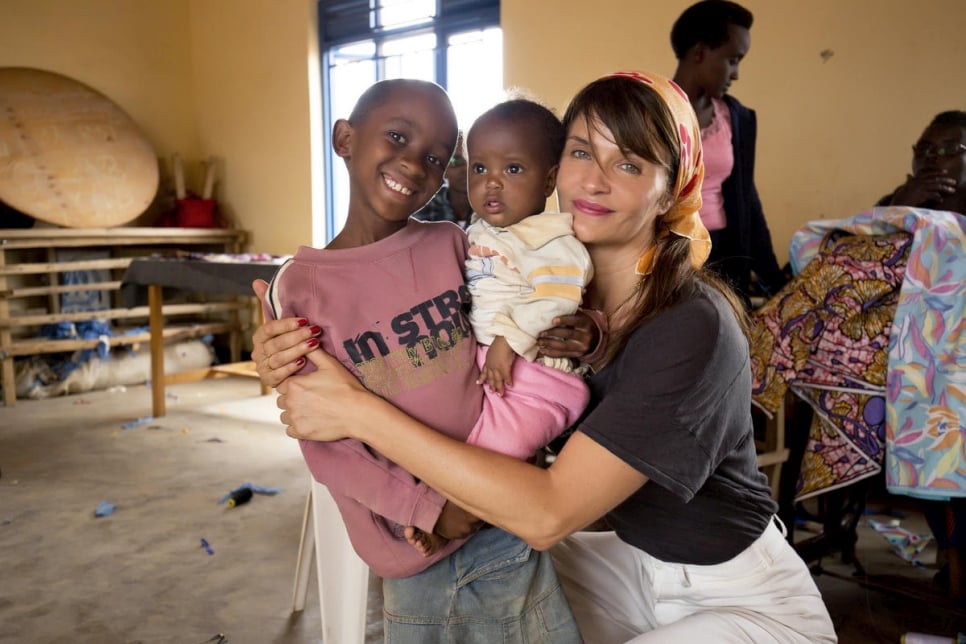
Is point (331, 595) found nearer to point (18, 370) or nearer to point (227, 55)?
point (18, 370)

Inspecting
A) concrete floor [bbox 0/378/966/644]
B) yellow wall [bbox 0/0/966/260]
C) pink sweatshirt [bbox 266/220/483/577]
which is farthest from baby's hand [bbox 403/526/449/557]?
yellow wall [bbox 0/0/966/260]

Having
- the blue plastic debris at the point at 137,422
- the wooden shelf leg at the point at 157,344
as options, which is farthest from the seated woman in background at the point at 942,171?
the blue plastic debris at the point at 137,422

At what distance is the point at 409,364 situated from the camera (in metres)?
1.29

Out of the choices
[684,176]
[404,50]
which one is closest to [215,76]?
[404,50]

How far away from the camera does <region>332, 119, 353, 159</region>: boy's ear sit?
4.76 ft

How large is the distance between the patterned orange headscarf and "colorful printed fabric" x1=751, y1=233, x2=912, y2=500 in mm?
1176

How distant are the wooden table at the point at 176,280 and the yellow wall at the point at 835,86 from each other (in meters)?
1.92

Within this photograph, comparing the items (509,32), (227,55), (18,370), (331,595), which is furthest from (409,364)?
(227,55)

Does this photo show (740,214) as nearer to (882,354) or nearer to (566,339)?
(882,354)

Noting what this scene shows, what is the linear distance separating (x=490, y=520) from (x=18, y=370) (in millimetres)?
5891

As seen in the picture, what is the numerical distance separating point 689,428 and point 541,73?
4.39 meters

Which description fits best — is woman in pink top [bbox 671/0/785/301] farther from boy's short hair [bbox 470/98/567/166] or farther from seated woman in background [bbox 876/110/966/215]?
boy's short hair [bbox 470/98/567/166]

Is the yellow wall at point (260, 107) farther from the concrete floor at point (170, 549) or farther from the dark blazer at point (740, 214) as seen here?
the dark blazer at point (740, 214)

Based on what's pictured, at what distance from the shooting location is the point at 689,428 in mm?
1134
